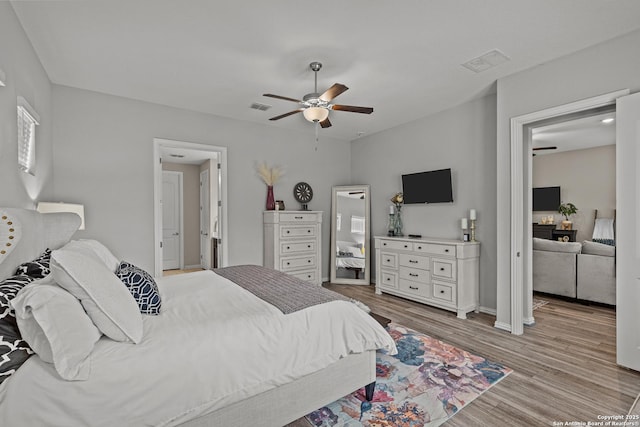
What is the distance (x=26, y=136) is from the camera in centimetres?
255

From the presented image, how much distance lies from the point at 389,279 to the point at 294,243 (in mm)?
1567

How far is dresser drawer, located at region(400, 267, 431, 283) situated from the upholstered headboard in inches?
152

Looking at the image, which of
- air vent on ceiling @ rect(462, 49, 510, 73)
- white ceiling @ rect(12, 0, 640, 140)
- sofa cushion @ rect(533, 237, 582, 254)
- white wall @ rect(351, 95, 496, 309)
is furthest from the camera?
sofa cushion @ rect(533, 237, 582, 254)

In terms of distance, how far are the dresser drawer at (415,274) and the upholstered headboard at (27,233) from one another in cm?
386

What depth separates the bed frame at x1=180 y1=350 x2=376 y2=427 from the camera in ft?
5.04

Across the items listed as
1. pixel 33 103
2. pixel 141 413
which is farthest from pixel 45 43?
pixel 141 413

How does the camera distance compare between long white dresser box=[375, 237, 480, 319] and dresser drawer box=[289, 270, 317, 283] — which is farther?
dresser drawer box=[289, 270, 317, 283]

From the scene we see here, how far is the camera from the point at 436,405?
2.07m

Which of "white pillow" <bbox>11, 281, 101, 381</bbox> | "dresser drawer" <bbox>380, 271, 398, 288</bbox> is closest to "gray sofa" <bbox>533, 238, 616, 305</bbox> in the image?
"dresser drawer" <bbox>380, 271, 398, 288</bbox>

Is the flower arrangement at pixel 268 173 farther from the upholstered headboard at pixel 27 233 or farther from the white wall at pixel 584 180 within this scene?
the white wall at pixel 584 180

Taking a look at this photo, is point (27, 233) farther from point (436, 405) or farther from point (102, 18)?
point (436, 405)

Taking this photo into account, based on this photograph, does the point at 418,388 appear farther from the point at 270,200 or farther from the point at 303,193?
the point at 303,193

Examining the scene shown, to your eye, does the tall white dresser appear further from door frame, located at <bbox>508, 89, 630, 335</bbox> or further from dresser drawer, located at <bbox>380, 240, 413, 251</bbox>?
door frame, located at <bbox>508, 89, 630, 335</bbox>

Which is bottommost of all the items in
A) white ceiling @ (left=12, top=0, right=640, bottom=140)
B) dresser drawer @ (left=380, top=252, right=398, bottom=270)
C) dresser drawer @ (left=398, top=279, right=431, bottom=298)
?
dresser drawer @ (left=398, top=279, right=431, bottom=298)
